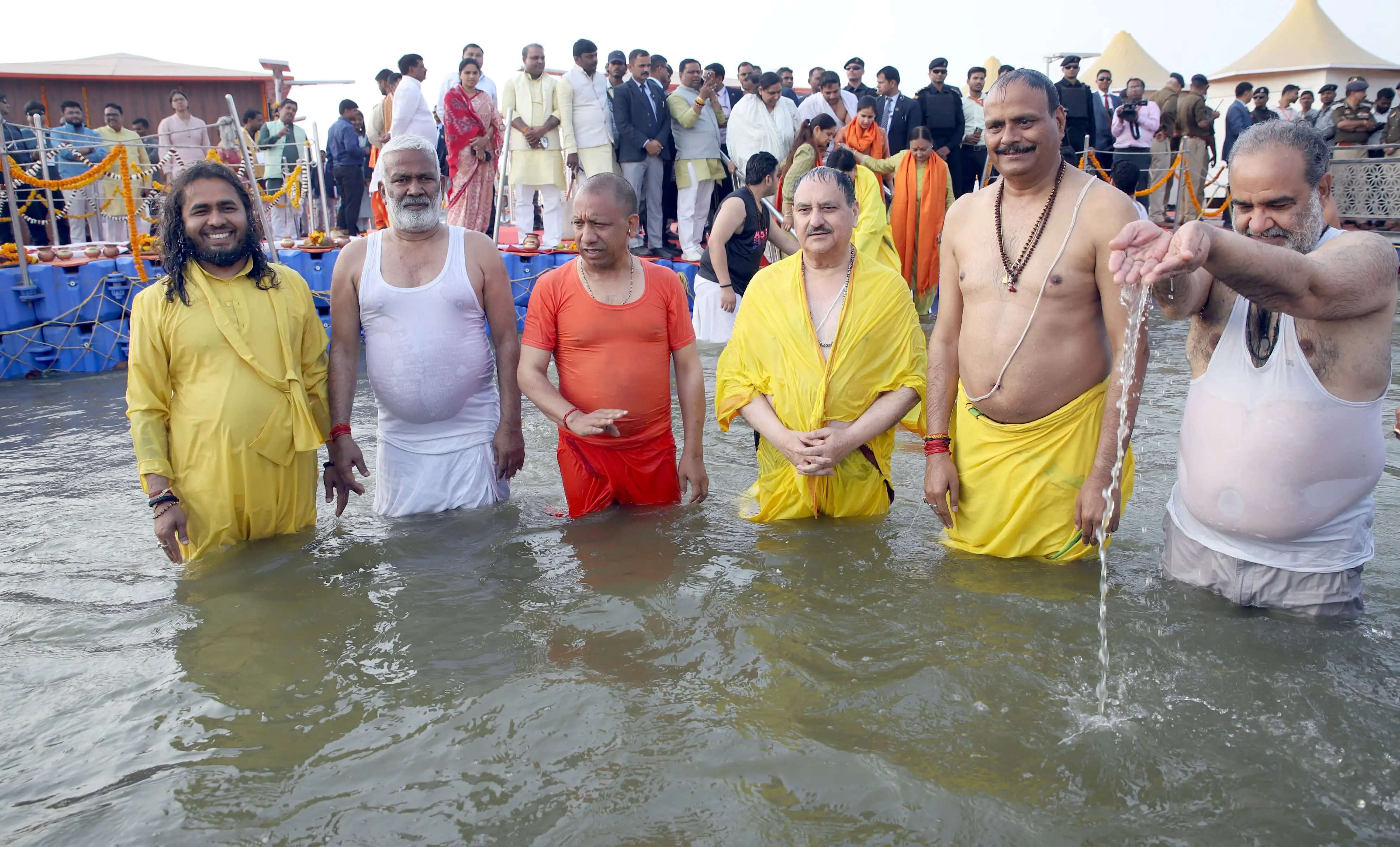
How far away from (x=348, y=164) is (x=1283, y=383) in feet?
37.4

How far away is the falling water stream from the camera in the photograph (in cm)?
288

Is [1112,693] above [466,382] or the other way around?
the other way around

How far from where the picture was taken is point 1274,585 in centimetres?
297

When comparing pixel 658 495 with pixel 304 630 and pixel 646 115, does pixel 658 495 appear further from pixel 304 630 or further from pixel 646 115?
pixel 646 115

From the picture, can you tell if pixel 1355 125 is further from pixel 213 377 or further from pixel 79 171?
pixel 79 171

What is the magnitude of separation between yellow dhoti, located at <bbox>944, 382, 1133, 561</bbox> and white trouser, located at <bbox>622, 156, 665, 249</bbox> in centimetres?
711

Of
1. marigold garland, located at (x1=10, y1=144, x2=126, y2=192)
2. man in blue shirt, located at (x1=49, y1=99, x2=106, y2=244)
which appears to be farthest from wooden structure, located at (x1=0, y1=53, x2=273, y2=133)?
marigold garland, located at (x1=10, y1=144, x2=126, y2=192)

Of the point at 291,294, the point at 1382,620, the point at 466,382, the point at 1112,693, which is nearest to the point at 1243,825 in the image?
the point at 1112,693

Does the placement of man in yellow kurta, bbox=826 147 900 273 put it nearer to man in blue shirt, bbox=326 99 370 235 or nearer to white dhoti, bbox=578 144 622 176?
white dhoti, bbox=578 144 622 176

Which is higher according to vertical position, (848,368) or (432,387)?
(848,368)

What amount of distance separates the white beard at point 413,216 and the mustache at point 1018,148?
220cm

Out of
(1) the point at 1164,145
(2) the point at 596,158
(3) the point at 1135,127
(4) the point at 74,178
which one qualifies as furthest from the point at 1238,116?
(4) the point at 74,178

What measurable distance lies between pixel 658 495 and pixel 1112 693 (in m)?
2.07

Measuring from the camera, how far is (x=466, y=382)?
4.10 meters
